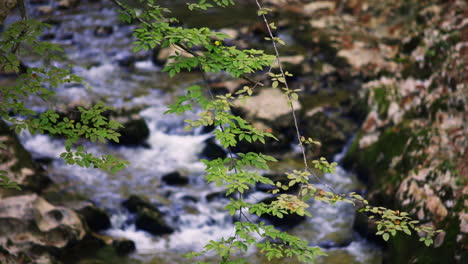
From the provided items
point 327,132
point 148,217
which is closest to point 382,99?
point 327,132

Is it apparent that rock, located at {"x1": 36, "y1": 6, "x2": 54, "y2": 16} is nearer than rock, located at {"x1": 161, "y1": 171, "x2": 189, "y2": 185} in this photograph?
No

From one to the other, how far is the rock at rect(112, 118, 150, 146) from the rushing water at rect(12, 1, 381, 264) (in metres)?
0.18

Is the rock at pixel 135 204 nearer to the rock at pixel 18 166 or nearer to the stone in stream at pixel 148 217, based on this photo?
the stone in stream at pixel 148 217

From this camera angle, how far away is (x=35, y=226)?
6.95m

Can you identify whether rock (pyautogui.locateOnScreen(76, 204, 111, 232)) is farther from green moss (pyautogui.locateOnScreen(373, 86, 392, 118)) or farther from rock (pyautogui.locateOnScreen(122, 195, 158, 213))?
green moss (pyautogui.locateOnScreen(373, 86, 392, 118))

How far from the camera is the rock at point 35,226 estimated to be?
6.68 meters

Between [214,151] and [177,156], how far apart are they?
2.76ft

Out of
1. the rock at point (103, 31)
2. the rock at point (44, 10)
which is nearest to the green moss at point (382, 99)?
the rock at point (103, 31)

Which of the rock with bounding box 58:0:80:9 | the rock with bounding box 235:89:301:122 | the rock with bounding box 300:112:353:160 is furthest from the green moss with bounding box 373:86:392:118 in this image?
the rock with bounding box 58:0:80:9

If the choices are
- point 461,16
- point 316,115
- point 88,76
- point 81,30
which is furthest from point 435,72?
point 81,30

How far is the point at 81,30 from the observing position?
621 inches

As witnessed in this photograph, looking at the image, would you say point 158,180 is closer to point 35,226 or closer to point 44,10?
point 35,226

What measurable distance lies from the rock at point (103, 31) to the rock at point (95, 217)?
8827 mm

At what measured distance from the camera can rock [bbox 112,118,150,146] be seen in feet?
35.3
